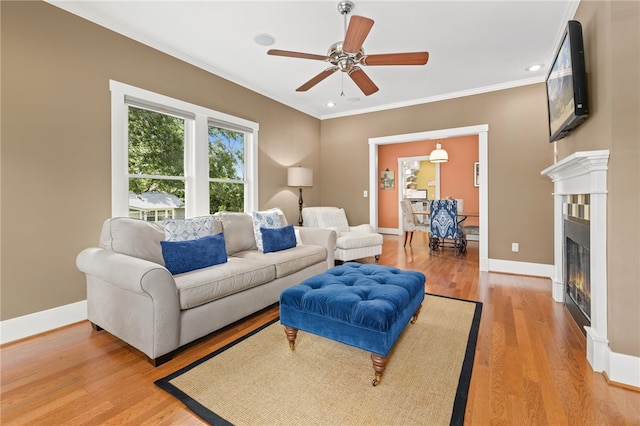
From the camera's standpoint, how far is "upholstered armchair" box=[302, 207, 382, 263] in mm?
4268

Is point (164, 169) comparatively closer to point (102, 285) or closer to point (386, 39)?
point (102, 285)

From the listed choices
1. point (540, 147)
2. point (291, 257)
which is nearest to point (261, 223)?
point (291, 257)

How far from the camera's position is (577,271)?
8.27 feet

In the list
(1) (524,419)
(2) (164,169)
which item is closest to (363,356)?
(1) (524,419)

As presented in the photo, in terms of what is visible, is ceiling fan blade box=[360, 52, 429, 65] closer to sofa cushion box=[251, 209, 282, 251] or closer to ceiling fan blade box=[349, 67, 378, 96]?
ceiling fan blade box=[349, 67, 378, 96]

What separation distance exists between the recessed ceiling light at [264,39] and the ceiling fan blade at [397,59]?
3.73 ft

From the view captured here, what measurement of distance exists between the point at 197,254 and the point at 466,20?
3.24m

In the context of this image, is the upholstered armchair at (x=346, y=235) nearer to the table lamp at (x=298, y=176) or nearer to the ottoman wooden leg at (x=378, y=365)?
the table lamp at (x=298, y=176)

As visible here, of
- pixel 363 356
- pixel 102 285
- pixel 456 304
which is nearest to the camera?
pixel 363 356

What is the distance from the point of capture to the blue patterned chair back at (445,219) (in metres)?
5.16

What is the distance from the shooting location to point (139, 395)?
158 cm

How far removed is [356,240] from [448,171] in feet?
15.4

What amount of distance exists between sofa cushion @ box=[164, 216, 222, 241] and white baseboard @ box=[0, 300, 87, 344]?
1.03 meters

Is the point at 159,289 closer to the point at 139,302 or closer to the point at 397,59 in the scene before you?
the point at 139,302
